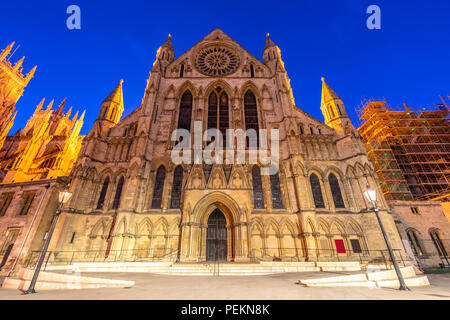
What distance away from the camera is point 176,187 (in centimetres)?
1653

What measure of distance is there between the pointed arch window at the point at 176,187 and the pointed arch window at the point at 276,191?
25.3 ft

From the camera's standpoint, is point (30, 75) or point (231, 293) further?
point (30, 75)

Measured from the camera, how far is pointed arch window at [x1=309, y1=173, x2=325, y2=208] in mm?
16189

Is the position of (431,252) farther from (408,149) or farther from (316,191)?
(408,149)

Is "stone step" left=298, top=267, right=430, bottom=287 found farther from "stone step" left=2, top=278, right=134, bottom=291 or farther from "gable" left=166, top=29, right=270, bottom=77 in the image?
"gable" left=166, top=29, right=270, bottom=77

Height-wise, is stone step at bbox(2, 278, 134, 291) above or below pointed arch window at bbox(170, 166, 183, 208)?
below

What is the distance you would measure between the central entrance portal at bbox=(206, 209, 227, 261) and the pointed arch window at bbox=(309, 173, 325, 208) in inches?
307

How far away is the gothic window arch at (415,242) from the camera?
1713 cm

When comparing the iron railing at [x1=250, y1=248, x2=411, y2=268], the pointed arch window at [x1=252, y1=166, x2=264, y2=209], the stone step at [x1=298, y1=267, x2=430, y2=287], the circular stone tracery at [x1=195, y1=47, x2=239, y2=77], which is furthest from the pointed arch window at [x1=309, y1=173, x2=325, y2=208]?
the circular stone tracery at [x1=195, y1=47, x2=239, y2=77]

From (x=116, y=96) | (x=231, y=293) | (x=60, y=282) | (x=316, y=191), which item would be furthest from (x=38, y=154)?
(x=316, y=191)

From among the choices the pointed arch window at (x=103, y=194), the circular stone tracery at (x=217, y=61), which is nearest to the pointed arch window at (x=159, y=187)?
the pointed arch window at (x=103, y=194)

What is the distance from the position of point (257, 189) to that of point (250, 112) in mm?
8720

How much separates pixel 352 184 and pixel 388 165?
12.0 metres

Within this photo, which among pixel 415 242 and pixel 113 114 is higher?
pixel 113 114
